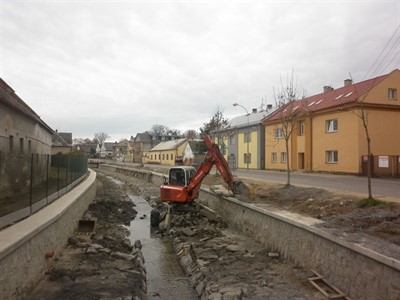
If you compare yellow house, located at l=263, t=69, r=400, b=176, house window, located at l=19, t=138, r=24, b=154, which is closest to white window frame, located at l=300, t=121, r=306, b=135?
yellow house, located at l=263, t=69, r=400, b=176

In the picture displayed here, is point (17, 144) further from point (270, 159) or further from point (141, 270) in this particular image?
point (270, 159)

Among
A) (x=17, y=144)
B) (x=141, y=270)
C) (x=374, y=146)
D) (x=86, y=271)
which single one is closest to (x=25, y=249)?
(x=86, y=271)

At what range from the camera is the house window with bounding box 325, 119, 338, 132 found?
31.1m

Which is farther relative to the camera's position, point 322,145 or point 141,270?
point 322,145

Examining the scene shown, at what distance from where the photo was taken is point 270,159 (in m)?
42.0

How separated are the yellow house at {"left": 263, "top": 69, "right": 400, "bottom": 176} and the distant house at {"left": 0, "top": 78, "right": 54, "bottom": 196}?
54.9 ft

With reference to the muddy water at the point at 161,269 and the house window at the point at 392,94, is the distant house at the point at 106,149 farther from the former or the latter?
the muddy water at the point at 161,269

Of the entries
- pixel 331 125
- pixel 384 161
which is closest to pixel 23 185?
pixel 384 161

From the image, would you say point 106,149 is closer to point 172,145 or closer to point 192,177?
point 172,145

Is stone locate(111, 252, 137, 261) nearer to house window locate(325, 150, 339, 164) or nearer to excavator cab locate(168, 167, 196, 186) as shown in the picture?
excavator cab locate(168, 167, 196, 186)

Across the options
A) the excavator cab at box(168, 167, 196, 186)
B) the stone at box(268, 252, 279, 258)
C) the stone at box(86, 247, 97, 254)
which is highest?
the excavator cab at box(168, 167, 196, 186)

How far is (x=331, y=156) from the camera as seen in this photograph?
31.5 m

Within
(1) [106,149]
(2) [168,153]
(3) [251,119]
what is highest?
(3) [251,119]

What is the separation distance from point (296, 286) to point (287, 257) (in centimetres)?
198
